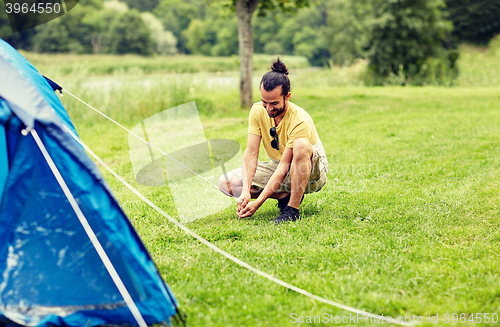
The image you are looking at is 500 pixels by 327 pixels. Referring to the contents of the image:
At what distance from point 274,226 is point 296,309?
1120mm

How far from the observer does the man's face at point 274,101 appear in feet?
9.70

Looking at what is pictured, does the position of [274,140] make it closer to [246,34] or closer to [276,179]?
[276,179]

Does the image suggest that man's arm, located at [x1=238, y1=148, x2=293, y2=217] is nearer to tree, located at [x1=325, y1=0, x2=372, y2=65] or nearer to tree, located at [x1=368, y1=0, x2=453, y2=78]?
tree, located at [x1=368, y1=0, x2=453, y2=78]

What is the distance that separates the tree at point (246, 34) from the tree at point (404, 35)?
1044cm

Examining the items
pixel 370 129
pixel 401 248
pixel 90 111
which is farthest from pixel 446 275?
pixel 90 111

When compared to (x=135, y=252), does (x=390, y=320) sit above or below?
below

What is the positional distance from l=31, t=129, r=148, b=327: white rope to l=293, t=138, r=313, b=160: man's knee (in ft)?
5.24

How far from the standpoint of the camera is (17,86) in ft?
7.06

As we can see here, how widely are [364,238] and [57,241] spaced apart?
208cm

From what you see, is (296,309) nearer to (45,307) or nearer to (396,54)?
(45,307)

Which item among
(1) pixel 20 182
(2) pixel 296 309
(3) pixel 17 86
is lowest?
(2) pixel 296 309

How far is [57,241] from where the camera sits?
214cm

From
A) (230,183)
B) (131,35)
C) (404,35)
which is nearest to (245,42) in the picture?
(230,183)

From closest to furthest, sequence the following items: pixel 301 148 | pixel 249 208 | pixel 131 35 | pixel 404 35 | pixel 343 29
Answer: pixel 301 148 < pixel 249 208 < pixel 404 35 < pixel 343 29 < pixel 131 35
